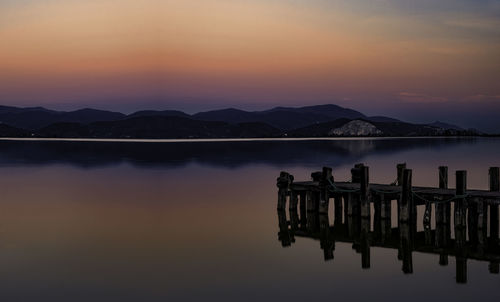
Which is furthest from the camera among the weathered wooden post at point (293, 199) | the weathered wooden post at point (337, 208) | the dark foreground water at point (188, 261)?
the weathered wooden post at point (293, 199)

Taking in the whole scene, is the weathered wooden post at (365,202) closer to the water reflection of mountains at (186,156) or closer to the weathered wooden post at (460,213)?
the weathered wooden post at (460,213)

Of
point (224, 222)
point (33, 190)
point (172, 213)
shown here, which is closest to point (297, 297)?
point (224, 222)

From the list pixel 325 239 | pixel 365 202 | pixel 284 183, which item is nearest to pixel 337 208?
pixel 284 183

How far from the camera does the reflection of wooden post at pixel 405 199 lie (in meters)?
22.2

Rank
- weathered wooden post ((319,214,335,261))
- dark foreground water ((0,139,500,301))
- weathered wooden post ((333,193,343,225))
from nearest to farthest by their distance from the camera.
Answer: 1. dark foreground water ((0,139,500,301))
2. weathered wooden post ((319,214,335,261))
3. weathered wooden post ((333,193,343,225))

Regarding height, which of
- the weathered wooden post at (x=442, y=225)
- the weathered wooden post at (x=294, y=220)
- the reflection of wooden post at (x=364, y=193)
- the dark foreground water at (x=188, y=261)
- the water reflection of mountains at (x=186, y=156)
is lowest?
the water reflection of mountains at (x=186, y=156)

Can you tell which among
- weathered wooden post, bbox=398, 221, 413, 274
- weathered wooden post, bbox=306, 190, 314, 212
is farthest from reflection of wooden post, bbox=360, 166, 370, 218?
weathered wooden post, bbox=306, 190, 314, 212

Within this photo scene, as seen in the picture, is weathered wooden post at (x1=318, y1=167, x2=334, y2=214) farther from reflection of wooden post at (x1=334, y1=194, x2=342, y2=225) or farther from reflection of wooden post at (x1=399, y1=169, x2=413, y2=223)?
reflection of wooden post at (x1=399, y1=169, x2=413, y2=223)

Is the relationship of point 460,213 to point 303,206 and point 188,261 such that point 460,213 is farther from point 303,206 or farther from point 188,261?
point 188,261

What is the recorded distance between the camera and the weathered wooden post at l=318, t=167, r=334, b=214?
83.5 feet

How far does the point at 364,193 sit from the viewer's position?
23703 mm

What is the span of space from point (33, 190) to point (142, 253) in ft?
85.8

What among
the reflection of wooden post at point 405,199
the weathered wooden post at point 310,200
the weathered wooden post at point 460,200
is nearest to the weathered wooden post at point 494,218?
the weathered wooden post at point 460,200

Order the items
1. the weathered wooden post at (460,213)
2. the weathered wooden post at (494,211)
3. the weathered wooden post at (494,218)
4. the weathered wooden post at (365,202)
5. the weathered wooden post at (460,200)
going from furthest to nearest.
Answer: the weathered wooden post at (365,202), the weathered wooden post at (494,211), the weathered wooden post at (460,200), the weathered wooden post at (460,213), the weathered wooden post at (494,218)
